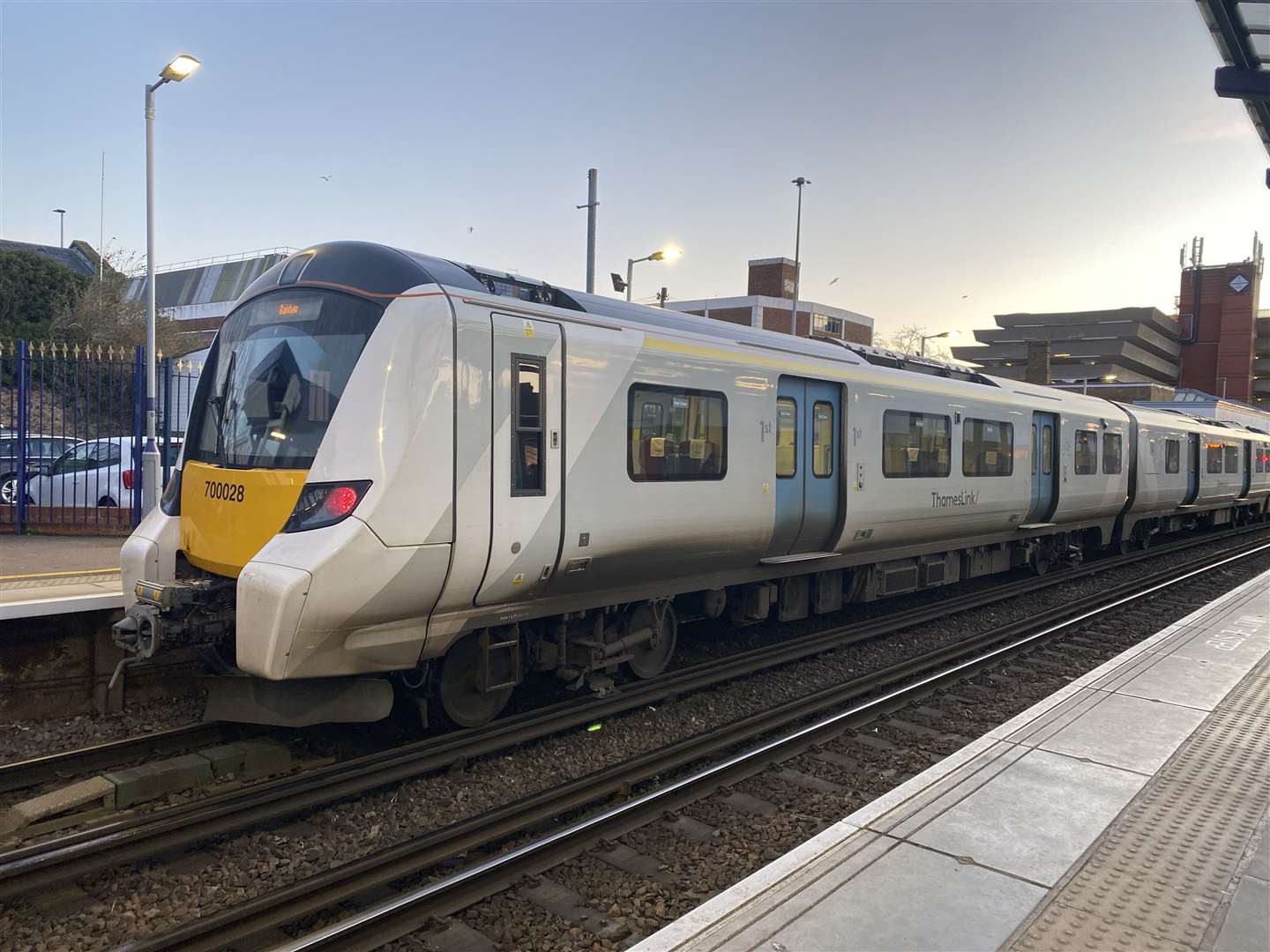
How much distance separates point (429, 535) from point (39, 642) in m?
3.66

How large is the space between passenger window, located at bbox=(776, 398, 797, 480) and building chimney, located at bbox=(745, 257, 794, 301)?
47060 mm

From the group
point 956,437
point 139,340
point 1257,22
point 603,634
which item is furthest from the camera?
point 139,340

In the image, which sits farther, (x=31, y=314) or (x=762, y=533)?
(x=31, y=314)

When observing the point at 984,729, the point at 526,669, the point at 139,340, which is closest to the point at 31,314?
the point at 139,340

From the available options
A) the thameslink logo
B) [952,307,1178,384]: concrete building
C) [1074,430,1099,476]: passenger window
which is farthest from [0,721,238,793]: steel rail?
[952,307,1178,384]: concrete building

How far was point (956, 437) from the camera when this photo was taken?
11.2m

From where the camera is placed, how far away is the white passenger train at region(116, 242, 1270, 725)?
5312 mm

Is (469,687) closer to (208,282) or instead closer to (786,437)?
(786,437)

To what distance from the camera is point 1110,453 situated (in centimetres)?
1590

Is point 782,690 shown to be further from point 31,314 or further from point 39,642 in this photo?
point 31,314

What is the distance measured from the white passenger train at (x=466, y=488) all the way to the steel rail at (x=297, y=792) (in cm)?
31

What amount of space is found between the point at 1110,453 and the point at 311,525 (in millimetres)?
14927

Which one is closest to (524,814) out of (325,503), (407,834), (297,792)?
(407,834)

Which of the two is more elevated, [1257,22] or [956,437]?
[1257,22]
